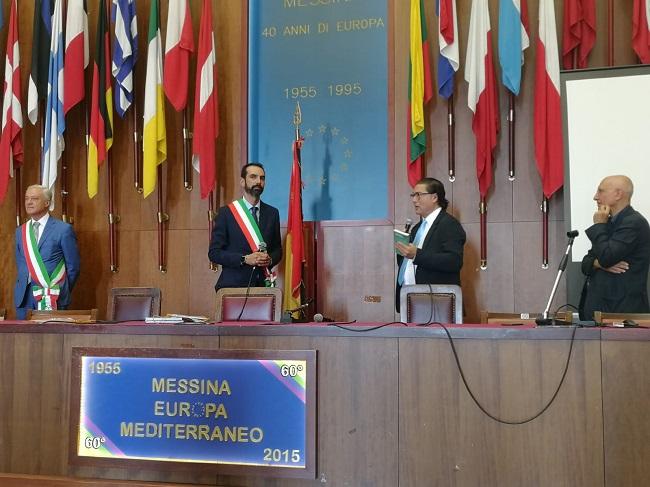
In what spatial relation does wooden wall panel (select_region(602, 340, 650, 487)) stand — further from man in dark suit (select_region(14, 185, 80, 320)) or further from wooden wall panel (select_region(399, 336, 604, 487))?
man in dark suit (select_region(14, 185, 80, 320))

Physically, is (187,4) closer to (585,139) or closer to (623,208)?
(585,139)

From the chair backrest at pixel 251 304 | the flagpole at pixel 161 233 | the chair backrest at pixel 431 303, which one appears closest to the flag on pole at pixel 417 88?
the chair backrest at pixel 431 303

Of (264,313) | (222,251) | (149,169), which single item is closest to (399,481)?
→ (264,313)

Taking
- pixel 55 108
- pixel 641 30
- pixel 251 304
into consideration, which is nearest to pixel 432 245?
pixel 251 304

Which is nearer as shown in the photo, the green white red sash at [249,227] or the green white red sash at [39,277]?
the green white red sash at [249,227]

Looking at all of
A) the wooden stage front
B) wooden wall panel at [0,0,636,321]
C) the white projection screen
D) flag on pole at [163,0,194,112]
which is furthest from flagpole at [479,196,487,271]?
the wooden stage front

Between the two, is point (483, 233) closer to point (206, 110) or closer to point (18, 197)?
point (206, 110)

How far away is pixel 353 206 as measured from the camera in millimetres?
5234

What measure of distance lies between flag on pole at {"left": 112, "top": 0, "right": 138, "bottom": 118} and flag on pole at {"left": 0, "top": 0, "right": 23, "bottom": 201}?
0.79 metres

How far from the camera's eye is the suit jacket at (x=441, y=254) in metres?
4.04

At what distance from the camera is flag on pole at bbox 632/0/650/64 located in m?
4.45

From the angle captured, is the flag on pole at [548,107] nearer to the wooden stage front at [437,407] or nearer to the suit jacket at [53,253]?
the wooden stage front at [437,407]

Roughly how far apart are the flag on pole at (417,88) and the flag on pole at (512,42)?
0.51 meters

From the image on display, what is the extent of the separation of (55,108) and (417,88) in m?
2.72
